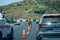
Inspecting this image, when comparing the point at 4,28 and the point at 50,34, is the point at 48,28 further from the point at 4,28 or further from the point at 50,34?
the point at 4,28

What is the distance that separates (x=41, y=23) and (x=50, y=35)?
62cm

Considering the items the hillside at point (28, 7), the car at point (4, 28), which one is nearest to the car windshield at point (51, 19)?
the car at point (4, 28)

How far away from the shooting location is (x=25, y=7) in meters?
81.1

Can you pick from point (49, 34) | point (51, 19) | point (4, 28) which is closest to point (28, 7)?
point (4, 28)

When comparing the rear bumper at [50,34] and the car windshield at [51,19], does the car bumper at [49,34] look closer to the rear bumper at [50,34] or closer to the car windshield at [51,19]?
the rear bumper at [50,34]

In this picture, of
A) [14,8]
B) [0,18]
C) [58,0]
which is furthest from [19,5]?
[0,18]

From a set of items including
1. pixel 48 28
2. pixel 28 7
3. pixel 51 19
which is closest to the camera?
pixel 48 28

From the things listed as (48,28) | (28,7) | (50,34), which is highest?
(48,28)

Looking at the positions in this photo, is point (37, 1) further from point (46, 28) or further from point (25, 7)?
point (46, 28)

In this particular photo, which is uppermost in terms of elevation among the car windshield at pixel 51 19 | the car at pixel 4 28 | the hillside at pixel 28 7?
the car windshield at pixel 51 19

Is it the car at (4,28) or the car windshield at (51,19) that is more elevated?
the car windshield at (51,19)

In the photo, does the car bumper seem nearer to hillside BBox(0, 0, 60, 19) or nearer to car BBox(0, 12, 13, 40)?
car BBox(0, 12, 13, 40)

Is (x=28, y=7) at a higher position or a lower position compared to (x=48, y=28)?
lower

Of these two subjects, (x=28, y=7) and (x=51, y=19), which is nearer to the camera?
(x=51, y=19)
